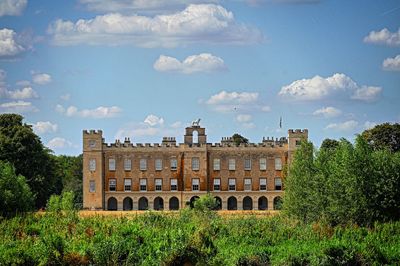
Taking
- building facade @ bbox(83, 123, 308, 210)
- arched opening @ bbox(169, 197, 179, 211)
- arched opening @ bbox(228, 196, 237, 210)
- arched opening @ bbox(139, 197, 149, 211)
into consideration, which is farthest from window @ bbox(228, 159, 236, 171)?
arched opening @ bbox(139, 197, 149, 211)

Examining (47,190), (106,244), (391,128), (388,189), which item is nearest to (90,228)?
(106,244)

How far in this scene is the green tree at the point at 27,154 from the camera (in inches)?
2682

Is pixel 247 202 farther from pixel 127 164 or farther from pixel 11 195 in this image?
pixel 11 195

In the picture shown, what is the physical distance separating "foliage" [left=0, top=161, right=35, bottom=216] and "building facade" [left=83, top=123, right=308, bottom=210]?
29403 mm

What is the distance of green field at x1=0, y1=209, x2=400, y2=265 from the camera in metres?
31.7

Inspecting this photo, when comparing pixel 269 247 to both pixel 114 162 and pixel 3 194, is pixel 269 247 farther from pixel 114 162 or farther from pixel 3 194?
pixel 114 162

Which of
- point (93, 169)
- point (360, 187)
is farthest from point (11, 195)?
point (93, 169)

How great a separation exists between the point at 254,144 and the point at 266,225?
3887cm

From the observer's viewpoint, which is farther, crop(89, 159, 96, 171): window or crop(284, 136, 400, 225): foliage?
crop(89, 159, 96, 171): window

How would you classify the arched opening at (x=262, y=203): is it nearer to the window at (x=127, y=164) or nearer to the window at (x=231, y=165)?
the window at (x=231, y=165)

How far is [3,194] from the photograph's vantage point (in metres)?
46.5

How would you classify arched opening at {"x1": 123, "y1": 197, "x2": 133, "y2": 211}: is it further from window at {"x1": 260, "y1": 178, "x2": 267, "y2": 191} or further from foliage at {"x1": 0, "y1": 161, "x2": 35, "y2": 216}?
foliage at {"x1": 0, "y1": 161, "x2": 35, "y2": 216}

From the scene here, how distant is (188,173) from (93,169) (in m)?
7.79

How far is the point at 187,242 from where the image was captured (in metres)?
32.5
